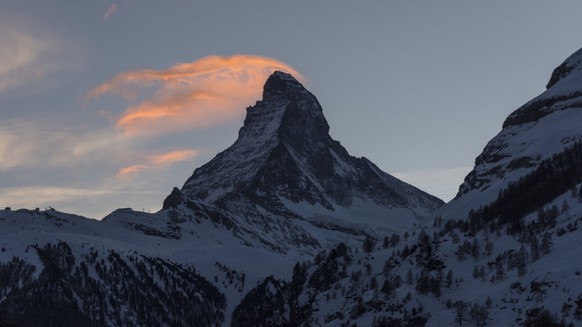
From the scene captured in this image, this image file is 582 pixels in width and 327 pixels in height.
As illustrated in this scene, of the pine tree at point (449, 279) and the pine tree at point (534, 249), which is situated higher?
the pine tree at point (534, 249)

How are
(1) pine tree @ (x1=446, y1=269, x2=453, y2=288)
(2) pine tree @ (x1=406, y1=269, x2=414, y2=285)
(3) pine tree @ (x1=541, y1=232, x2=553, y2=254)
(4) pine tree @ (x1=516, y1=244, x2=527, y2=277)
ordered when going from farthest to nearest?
(2) pine tree @ (x1=406, y1=269, x2=414, y2=285) → (1) pine tree @ (x1=446, y1=269, x2=453, y2=288) → (3) pine tree @ (x1=541, y1=232, x2=553, y2=254) → (4) pine tree @ (x1=516, y1=244, x2=527, y2=277)

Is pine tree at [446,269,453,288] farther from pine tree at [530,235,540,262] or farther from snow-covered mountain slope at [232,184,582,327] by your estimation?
pine tree at [530,235,540,262]

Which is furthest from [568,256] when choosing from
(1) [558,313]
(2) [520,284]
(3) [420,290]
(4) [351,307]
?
(4) [351,307]

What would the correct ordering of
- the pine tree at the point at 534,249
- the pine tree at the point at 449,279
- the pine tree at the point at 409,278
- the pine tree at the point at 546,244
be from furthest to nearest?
1. the pine tree at the point at 409,278
2. the pine tree at the point at 449,279
3. the pine tree at the point at 546,244
4. the pine tree at the point at 534,249

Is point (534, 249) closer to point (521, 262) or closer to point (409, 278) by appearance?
point (521, 262)

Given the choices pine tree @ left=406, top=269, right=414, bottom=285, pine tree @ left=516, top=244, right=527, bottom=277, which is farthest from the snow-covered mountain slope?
pine tree @ left=406, top=269, right=414, bottom=285

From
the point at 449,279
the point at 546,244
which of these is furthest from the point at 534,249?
the point at 449,279

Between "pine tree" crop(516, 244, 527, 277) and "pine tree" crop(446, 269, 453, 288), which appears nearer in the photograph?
"pine tree" crop(516, 244, 527, 277)

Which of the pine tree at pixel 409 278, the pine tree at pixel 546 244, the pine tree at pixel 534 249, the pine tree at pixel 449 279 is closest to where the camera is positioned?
the pine tree at pixel 534 249

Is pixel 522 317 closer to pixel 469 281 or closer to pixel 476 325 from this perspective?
pixel 476 325

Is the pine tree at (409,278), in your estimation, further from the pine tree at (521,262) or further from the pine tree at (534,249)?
the pine tree at (534,249)

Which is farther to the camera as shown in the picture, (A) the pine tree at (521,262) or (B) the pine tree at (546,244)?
(B) the pine tree at (546,244)

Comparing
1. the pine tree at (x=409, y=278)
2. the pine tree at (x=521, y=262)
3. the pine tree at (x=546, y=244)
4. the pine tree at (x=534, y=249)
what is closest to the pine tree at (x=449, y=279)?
the pine tree at (x=409, y=278)

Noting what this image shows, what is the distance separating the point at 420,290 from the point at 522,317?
41633 mm
